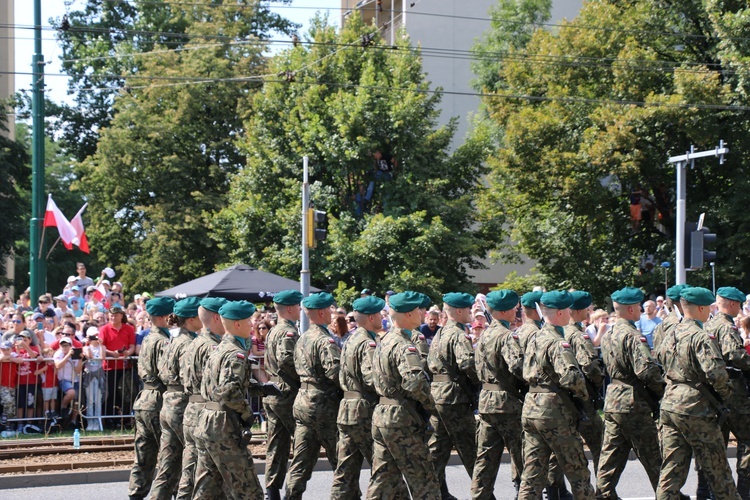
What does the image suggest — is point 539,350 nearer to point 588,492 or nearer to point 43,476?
point 588,492

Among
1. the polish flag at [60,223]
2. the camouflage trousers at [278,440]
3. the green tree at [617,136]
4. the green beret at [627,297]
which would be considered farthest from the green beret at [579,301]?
the green tree at [617,136]

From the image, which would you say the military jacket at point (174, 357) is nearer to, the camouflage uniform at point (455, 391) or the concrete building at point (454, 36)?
the camouflage uniform at point (455, 391)

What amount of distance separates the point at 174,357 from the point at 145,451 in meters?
1.21

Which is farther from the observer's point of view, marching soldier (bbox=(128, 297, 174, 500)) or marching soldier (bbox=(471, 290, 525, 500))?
marching soldier (bbox=(128, 297, 174, 500))

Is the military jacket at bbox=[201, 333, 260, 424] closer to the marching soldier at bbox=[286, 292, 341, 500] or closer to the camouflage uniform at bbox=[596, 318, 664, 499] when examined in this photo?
the marching soldier at bbox=[286, 292, 341, 500]

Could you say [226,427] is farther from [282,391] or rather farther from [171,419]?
[282,391]

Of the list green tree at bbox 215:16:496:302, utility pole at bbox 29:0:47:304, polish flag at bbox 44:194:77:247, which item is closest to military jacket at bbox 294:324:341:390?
utility pole at bbox 29:0:47:304

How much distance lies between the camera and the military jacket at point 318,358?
9719 mm

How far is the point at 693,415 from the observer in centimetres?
885

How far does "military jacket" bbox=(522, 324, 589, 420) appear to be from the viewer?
342 inches

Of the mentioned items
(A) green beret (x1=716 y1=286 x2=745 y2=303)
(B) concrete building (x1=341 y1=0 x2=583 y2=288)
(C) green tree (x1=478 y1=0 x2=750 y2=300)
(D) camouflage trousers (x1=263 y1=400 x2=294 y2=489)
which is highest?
(B) concrete building (x1=341 y1=0 x2=583 y2=288)

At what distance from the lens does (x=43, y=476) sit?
11711 mm

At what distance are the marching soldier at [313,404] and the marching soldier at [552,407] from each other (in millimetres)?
1861

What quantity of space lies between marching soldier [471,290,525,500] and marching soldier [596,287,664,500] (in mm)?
863
